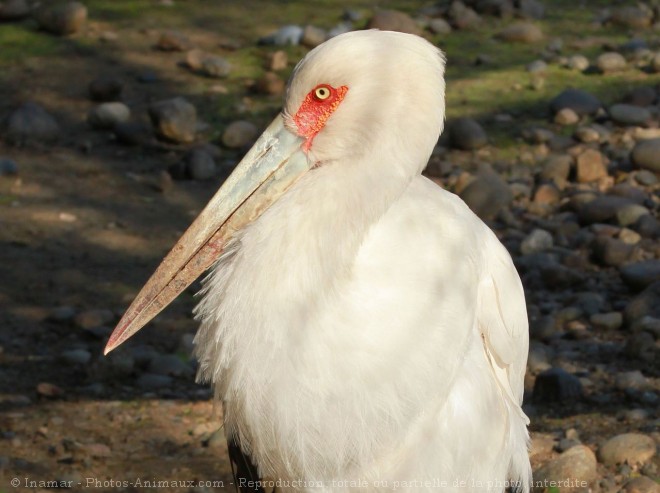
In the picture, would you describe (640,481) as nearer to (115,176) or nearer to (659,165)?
(659,165)

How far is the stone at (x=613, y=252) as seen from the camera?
19.7 feet

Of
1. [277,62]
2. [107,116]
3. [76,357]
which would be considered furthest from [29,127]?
[76,357]

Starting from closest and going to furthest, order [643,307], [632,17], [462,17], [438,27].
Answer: [643,307], [438,27], [462,17], [632,17]

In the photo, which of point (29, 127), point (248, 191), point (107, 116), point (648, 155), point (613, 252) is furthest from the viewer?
point (107, 116)

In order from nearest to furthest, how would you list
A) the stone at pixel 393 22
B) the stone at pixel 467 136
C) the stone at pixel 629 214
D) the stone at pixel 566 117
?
the stone at pixel 629 214, the stone at pixel 467 136, the stone at pixel 566 117, the stone at pixel 393 22

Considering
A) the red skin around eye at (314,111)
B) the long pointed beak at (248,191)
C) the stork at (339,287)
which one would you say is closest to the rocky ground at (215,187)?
the stork at (339,287)

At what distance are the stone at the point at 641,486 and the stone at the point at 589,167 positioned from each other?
308 centimetres

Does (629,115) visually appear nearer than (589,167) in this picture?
No

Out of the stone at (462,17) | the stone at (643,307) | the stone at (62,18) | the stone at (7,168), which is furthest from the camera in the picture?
the stone at (462,17)

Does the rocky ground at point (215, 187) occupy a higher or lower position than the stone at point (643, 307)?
lower

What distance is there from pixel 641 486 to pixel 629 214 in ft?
8.50

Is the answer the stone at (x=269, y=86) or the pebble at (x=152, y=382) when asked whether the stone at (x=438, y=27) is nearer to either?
the stone at (x=269, y=86)

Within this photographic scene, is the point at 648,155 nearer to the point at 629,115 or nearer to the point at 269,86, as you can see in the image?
the point at 629,115

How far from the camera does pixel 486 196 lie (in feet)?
21.6
